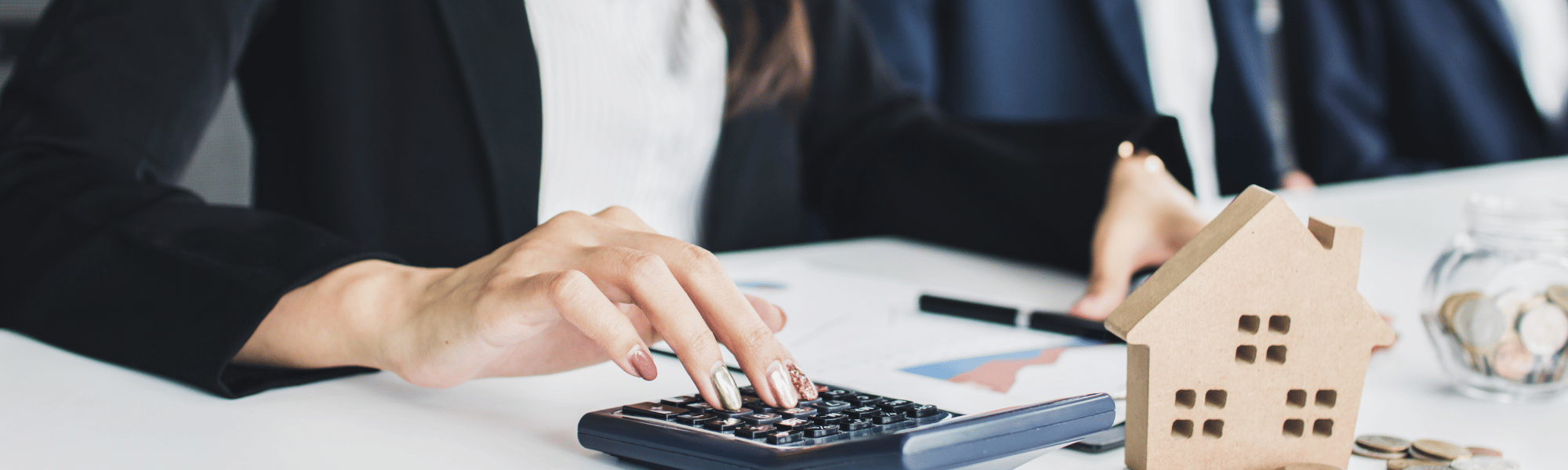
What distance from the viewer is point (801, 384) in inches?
14.4

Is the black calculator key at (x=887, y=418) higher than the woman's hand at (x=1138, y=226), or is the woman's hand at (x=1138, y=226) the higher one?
the black calculator key at (x=887, y=418)

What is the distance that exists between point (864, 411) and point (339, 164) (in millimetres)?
656

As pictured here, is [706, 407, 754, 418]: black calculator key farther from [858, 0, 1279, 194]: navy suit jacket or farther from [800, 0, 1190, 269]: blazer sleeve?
[858, 0, 1279, 194]: navy suit jacket

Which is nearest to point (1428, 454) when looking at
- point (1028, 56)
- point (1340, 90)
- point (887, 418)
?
point (887, 418)

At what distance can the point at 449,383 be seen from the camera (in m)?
0.43

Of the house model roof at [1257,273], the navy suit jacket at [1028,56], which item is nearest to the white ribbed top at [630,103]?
the house model roof at [1257,273]

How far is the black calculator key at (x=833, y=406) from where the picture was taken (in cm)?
35

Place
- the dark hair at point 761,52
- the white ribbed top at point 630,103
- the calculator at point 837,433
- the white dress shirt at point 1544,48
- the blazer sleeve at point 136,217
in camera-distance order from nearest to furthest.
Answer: the calculator at point 837,433 → the blazer sleeve at point 136,217 → the white ribbed top at point 630,103 → the dark hair at point 761,52 → the white dress shirt at point 1544,48

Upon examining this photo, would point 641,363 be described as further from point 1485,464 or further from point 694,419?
point 1485,464

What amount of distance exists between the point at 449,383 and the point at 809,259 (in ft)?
1.49

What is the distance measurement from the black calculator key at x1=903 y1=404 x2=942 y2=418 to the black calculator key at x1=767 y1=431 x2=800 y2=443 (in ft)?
0.16

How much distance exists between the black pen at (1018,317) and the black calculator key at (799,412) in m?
0.23

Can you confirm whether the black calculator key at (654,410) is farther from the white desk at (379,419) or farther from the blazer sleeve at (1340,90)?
the blazer sleeve at (1340,90)

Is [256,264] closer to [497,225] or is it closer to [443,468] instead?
[443,468]
